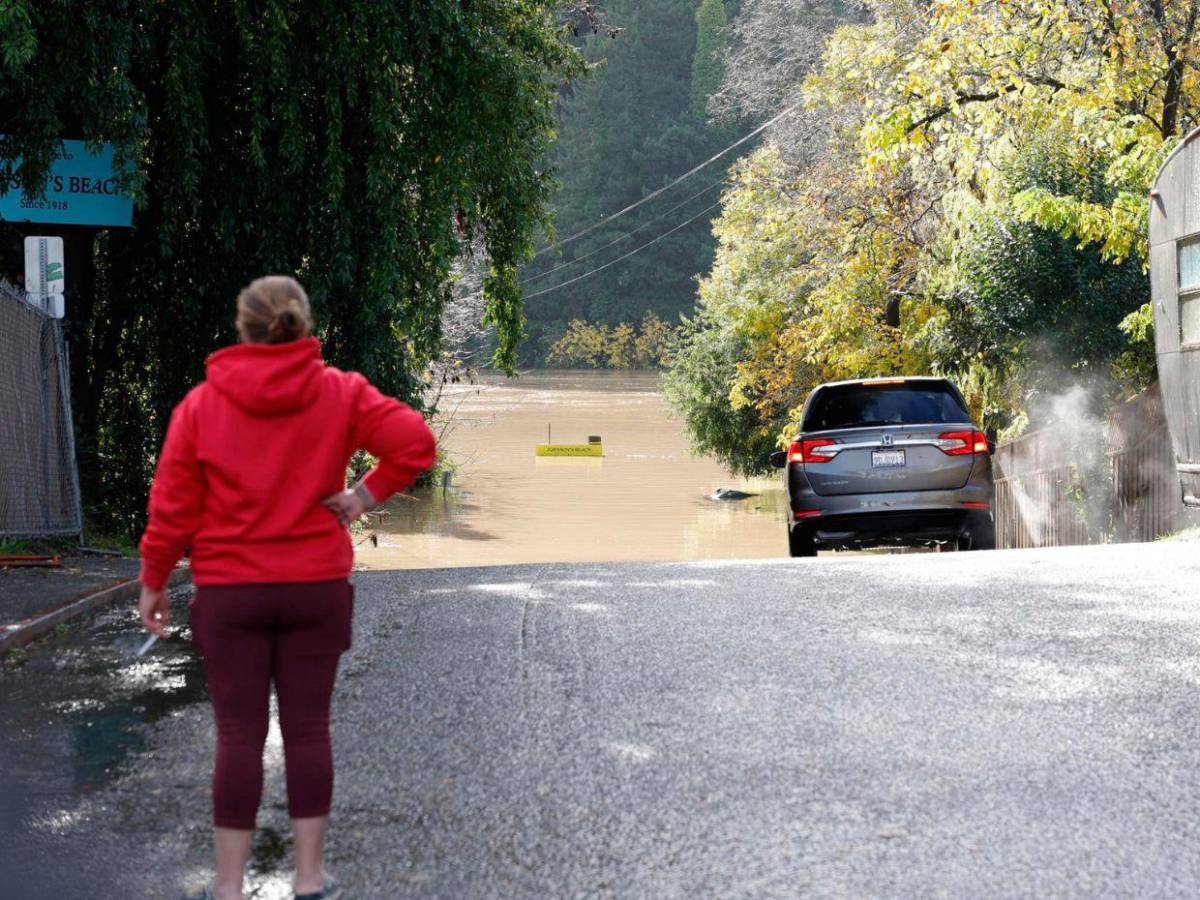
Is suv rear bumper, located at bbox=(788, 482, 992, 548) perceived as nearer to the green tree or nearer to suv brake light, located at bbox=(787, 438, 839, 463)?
suv brake light, located at bbox=(787, 438, 839, 463)

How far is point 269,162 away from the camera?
1477 cm

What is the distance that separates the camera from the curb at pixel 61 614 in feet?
29.6

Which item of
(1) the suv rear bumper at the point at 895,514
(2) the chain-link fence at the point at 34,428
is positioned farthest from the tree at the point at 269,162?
(1) the suv rear bumper at the point at 895,514

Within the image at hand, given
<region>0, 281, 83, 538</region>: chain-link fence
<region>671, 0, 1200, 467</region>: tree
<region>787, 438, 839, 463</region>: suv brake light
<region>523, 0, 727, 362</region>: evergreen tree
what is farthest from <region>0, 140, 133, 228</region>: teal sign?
<region>523, 0, 727, 362</region>: evergreen tree

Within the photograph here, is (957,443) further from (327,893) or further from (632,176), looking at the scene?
(632,176)

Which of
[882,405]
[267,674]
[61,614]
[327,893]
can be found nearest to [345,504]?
[267,674]

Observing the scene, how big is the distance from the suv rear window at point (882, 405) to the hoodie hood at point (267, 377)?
35.4 feet

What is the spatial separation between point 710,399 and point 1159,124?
2343 centimetres

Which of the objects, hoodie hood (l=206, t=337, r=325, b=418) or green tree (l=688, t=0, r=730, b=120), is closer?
hoodie hood (l=206, t=337, r=325, b=418)

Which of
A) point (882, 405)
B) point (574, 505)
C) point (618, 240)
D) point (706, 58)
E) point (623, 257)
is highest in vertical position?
point (706, 58)

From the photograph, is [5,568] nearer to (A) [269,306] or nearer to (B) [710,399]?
(A) [269,306]

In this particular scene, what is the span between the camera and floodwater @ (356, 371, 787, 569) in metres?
35.3

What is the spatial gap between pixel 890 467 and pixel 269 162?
6.16 metres

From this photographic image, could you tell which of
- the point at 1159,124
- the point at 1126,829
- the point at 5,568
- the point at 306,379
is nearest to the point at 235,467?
the point at 306,379
